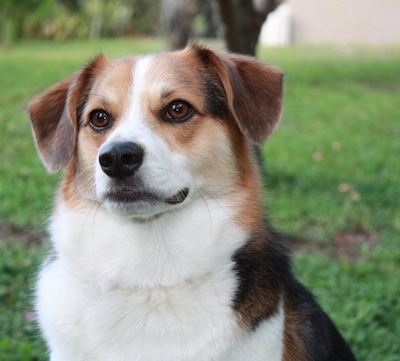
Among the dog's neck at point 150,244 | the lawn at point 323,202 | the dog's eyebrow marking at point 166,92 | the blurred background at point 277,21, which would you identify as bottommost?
the blurred background at point 277,21

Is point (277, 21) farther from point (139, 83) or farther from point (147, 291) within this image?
point (147, 291)

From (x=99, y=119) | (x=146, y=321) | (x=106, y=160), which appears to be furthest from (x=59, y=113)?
(x=146, y=321)

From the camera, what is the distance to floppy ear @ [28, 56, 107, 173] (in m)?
3.36

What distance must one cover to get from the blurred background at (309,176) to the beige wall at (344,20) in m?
6.62

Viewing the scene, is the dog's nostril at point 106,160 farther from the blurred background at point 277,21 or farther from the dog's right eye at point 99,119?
the blurred background at point 277,21

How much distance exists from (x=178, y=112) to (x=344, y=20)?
2374cm

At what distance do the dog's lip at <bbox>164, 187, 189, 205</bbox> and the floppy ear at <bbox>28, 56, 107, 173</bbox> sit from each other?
551 mm

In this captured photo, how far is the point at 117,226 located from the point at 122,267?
0.17 metres

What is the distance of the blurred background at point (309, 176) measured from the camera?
486cm

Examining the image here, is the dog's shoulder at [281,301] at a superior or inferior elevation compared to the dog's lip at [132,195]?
inferior

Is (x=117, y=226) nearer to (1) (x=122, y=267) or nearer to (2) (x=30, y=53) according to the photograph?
(1) (x=122, y=267)

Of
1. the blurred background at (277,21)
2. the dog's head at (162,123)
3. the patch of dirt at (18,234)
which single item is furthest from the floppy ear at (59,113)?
the blurred background at (277,21)

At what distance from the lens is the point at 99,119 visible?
10.8 feet

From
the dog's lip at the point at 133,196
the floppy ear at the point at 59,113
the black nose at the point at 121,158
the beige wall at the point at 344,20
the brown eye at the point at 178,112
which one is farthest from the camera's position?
Result: the beige wall at the point at 344,20
